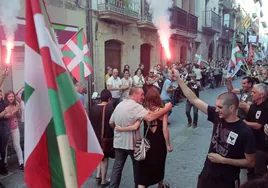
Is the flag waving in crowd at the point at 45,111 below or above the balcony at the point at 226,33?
below

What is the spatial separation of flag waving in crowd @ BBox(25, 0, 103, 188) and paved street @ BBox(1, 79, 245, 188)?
2.68 m

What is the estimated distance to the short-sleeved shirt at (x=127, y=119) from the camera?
3581 mm

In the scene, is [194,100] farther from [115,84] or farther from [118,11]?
[118,11]

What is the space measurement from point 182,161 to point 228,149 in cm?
269

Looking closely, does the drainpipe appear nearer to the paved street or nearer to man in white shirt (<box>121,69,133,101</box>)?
man in white shirt (<box>121,69,133,101</box>)

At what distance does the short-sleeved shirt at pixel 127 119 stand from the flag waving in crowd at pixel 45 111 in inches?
70.9

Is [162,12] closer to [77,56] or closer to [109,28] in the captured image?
[109,28]

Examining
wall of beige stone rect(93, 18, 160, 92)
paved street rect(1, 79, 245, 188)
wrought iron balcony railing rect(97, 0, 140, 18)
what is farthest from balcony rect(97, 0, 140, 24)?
paved street rect(1, 79, 245, 188)

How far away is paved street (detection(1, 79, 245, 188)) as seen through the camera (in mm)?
4375

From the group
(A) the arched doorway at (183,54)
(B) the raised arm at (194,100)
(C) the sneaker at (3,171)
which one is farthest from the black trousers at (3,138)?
(A) the arched doorway at (183,54)

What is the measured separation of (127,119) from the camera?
359 centimetres

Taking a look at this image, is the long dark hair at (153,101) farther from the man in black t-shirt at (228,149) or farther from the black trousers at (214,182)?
the black trousers at (214,182)

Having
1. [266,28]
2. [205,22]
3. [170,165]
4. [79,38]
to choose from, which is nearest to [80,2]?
[79,38]

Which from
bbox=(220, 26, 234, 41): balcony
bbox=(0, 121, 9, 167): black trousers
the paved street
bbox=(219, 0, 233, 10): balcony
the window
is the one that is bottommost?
the paved street
